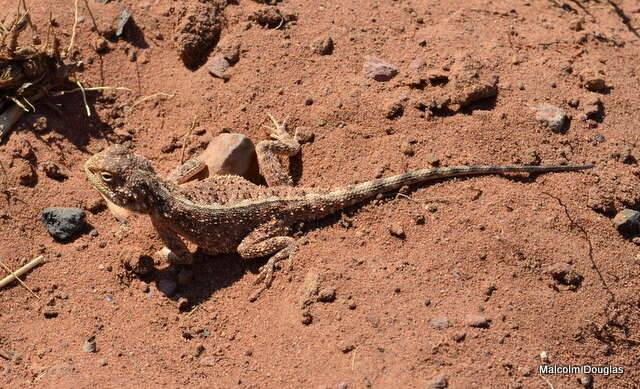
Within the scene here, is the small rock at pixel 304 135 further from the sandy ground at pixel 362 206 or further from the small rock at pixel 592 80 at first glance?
the small rock at pixel 592 80

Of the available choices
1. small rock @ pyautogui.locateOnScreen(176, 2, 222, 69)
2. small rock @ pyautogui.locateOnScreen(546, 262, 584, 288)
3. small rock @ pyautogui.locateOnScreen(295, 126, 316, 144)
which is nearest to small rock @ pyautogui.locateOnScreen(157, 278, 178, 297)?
small rock @ pyautogui.locateOnScreen(295, 126, 316, 144)

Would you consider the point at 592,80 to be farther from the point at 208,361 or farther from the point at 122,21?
the point at 122,21

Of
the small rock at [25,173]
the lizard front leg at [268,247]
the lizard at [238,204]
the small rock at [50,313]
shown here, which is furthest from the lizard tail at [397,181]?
the small rock at [25,173]

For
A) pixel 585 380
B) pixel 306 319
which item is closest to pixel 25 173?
pixel 306 319

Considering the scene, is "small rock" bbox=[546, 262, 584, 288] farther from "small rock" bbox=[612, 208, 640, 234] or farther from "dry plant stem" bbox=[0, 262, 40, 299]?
"dry plant stem" bbox=[0, 262, 40, 299]

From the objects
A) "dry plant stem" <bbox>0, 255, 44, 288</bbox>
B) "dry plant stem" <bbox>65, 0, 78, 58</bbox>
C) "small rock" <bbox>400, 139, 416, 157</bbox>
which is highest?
"dry plant stem" <bbox>65, 0, 78, 58</bbox>

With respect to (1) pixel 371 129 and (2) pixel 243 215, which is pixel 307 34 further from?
(2) pixel 243 215
